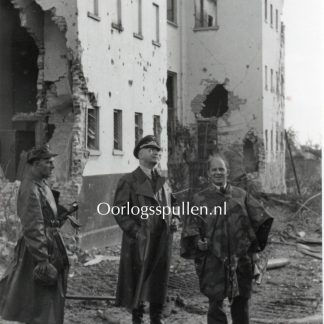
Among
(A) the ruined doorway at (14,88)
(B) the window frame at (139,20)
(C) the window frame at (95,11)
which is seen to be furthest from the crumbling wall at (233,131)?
(C) the window frame at (95,11)

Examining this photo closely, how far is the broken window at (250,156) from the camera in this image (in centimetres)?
2666

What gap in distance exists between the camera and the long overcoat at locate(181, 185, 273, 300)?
637cm

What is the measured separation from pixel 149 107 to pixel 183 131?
6.64 meters

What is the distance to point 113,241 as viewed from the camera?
15.3 m

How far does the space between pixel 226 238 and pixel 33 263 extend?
6.34 feet

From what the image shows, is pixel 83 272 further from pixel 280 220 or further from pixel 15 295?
pixel 280 220

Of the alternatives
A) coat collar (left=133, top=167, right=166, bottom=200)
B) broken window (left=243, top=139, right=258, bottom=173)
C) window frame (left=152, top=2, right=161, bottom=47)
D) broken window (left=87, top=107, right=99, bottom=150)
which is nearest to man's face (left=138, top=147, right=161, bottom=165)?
coat collar (left=133, top=167, right=166, bottom=200)

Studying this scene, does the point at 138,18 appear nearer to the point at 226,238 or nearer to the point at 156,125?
the point at 156,125

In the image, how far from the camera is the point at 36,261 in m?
6.19

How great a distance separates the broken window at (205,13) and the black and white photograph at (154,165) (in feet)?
0.26

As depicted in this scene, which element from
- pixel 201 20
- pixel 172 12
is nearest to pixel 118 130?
pixel 172 12

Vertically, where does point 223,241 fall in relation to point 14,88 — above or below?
below

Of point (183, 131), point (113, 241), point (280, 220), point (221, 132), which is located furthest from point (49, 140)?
point (221, 132)

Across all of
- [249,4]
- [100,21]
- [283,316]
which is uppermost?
[249,4]
